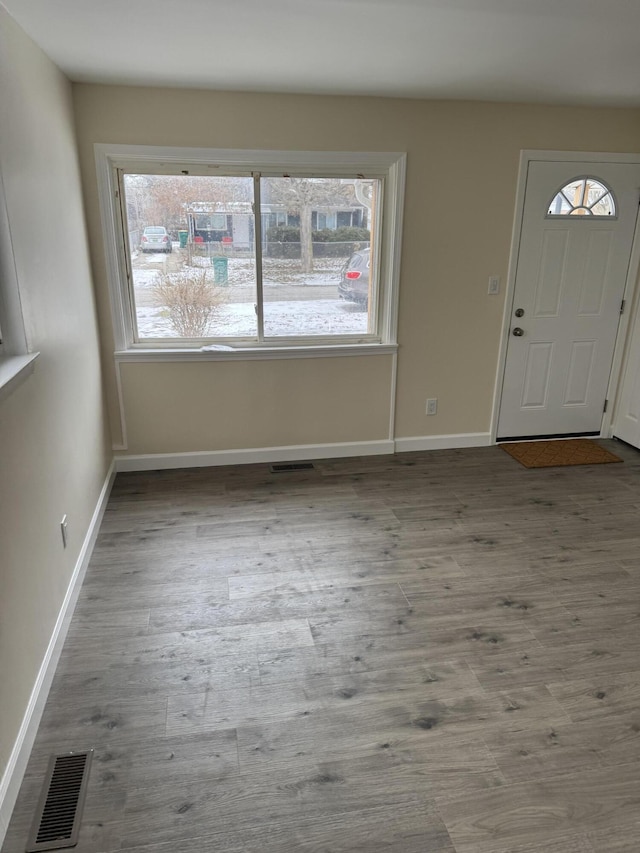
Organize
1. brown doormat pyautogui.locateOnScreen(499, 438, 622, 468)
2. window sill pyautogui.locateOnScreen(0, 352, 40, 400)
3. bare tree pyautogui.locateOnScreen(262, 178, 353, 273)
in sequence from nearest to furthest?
window sill pyautogui.locateOnScreen(0, 352, 40, 400) → bare tree pyautogui.locateOnScreen(262, 178, 353, 273) → brown doormat pyautogui.locateOnScreen(499, 438, 622, 468)

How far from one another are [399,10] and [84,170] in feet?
6.69

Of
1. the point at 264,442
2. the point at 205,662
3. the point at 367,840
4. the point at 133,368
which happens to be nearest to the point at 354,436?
the point at 264,442

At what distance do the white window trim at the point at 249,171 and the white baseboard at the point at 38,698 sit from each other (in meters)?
1.33

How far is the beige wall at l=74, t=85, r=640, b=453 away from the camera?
3.37 metres

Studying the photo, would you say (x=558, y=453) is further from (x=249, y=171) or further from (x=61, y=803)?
(x=61, y=803)

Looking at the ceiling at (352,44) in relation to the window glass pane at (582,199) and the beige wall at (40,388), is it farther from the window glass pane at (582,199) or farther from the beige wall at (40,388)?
the window glass pane at (582,199)

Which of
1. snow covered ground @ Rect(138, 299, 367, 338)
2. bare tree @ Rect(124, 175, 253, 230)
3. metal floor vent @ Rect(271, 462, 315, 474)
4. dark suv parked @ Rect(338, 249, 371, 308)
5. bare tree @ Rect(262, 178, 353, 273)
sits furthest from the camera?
metal floor vent @ Rect(271, 462, 315, 474)

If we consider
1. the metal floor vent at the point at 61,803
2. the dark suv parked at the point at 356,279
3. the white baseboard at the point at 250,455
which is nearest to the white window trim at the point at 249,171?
the dark suv parked at the point at 356,279

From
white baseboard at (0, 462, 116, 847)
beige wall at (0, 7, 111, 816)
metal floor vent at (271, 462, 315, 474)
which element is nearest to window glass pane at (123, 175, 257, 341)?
beige wall at (0, 7, 111, 816)

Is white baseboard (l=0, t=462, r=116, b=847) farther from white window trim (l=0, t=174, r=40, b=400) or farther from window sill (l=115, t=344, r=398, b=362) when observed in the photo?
window sill (l=115, t=344, r=398, b=362)

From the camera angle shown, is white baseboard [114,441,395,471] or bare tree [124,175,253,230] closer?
bare tree [124,175,253,230]

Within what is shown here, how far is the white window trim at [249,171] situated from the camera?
340 centimetres

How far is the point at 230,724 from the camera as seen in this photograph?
197 cm

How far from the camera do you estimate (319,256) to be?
151 inches
